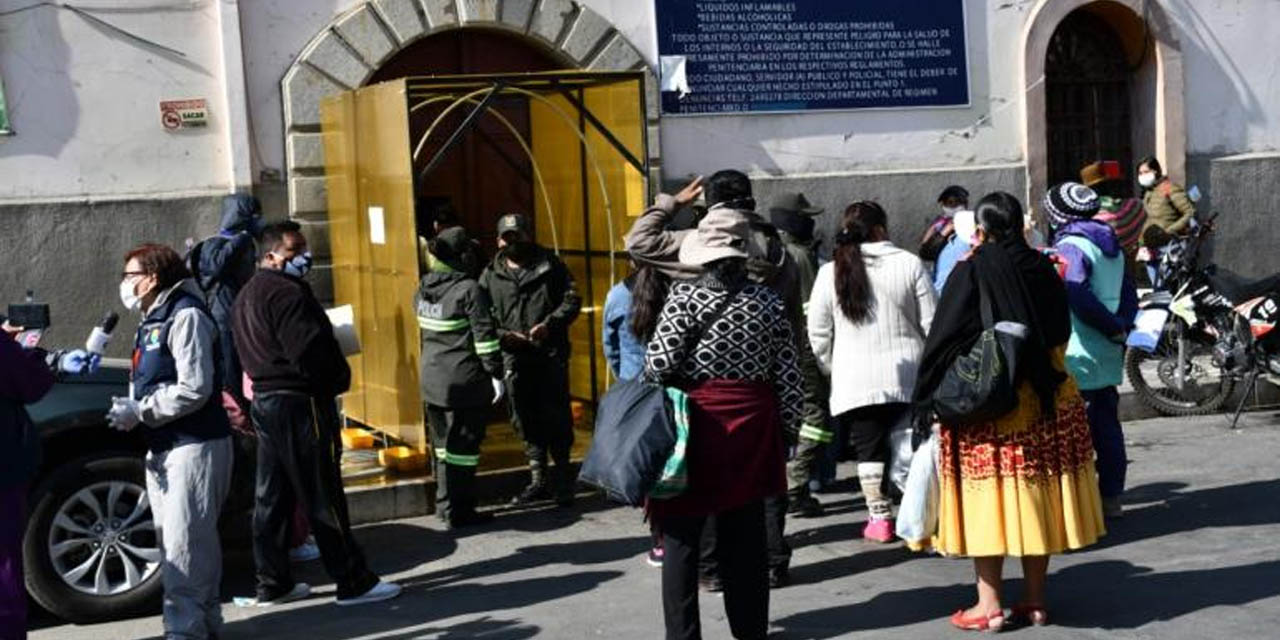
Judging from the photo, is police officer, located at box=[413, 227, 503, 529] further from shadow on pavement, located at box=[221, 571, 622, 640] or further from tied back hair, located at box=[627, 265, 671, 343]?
tied back hair, located at box=[627, 265, 671, 343]

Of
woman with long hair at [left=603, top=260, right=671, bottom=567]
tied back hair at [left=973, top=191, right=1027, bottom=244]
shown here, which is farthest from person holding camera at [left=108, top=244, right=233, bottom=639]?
tied back hair at [left=973, top=191, right=1027, bottom=244]

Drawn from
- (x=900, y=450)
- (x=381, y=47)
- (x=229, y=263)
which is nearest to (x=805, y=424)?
(x=900, y=450)

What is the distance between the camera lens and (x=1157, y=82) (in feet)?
49.1

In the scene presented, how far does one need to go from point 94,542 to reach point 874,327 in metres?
3.70

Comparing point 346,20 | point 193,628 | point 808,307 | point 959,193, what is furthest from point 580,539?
point 346,20

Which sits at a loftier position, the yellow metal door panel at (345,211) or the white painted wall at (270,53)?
the white painted wall at (270,53)

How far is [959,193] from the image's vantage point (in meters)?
11.0

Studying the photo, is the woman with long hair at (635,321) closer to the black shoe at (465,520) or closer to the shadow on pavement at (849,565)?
the shadow on pavement at (849,565)

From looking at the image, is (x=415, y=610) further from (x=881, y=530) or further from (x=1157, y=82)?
(x=1157, y=82)

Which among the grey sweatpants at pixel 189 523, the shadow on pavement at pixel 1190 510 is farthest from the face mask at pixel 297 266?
the shadow on pavement at pixel 1190 510

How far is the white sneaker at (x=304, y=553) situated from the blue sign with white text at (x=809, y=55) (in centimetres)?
550

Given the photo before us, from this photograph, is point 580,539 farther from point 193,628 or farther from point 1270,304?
point 1270,304

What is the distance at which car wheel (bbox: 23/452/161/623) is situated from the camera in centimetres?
739

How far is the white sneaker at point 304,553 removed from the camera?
8.70 metres
